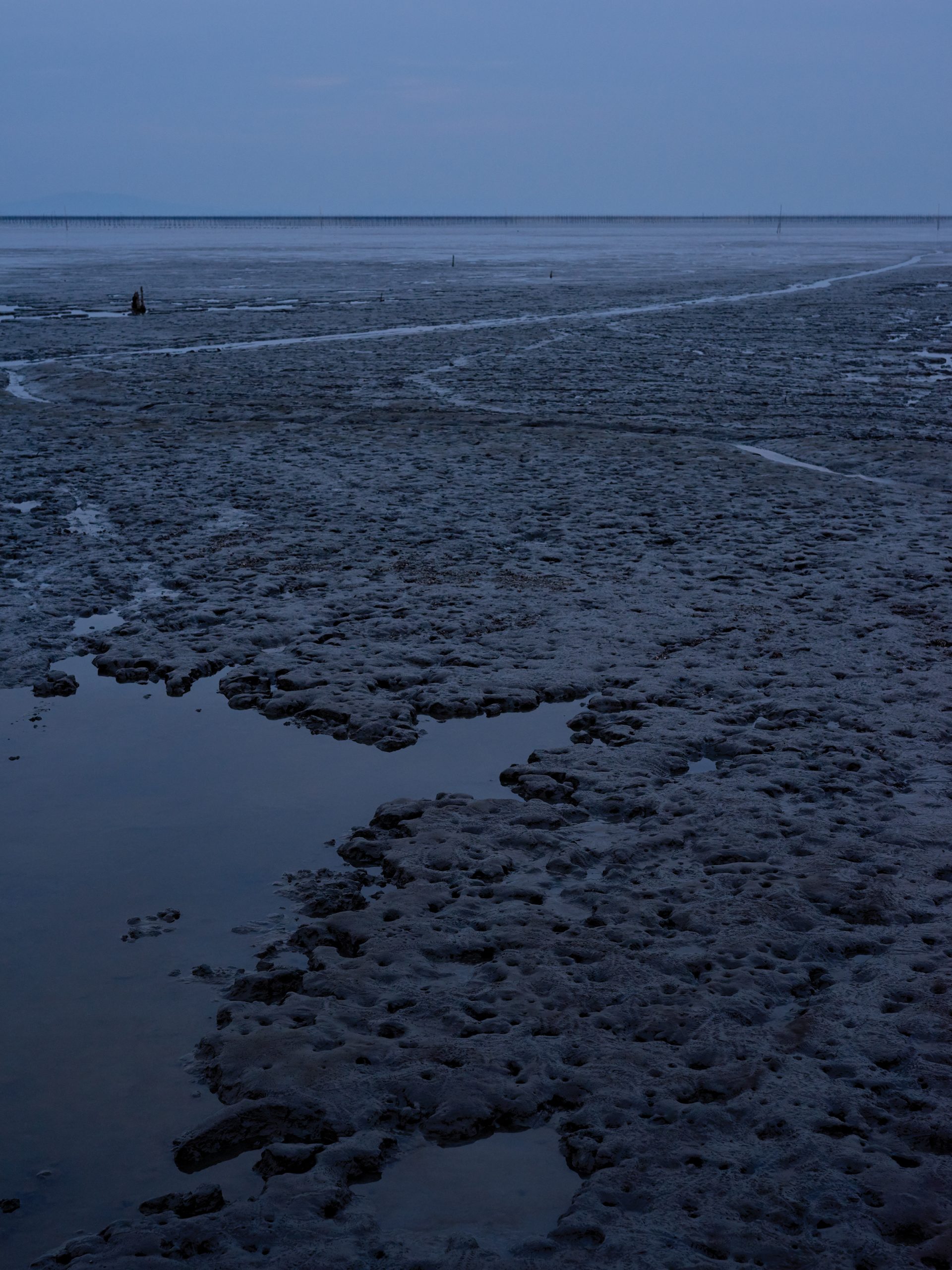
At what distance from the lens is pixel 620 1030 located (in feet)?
14.5

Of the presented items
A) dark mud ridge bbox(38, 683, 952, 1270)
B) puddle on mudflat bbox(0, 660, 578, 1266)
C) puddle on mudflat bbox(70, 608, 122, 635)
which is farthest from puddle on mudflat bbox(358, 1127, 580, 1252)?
puddle on mudflat bbox(70, 608, 122, 635)

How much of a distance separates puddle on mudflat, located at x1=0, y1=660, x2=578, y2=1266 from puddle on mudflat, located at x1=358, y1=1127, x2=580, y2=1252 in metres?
0.47

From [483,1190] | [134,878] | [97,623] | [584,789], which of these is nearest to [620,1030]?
[483,1190]

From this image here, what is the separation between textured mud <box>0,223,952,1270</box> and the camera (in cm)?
378

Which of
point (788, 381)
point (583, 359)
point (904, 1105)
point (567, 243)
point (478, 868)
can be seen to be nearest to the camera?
point (904, 1105)

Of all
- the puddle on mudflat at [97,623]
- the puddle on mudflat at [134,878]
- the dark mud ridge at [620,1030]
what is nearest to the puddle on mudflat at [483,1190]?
the dark mud ridge at [620,1030]

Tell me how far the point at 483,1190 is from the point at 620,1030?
89cm

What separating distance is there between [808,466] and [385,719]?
343 inches

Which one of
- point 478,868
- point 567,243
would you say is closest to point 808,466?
point 478,868

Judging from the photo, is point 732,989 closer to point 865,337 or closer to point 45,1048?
point 45,1048

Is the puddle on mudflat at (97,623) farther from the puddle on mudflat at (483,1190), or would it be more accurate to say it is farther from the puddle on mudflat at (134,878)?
the puddle on mudflat at (483,1190)

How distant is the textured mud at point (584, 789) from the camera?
3.78m

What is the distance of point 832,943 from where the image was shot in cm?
496

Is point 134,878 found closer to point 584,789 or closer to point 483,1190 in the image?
point 584,789
